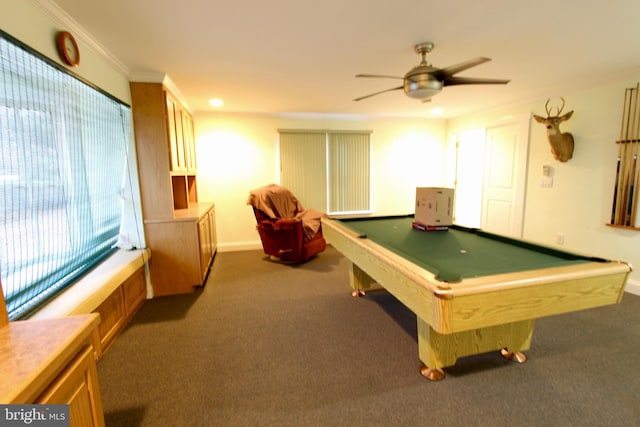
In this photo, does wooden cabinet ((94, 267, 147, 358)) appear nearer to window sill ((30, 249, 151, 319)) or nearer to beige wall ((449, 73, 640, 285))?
window sill ((30, 249, 151, 319))

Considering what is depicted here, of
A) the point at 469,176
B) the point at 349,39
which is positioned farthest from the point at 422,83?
the point at 469,176

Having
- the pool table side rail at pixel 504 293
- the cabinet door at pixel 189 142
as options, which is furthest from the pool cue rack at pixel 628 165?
the cabinet door at pixel 189 142

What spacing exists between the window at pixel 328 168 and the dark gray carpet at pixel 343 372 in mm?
2554

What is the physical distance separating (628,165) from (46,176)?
4.90 m

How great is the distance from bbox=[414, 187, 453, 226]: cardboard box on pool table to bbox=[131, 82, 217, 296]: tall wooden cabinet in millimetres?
2331

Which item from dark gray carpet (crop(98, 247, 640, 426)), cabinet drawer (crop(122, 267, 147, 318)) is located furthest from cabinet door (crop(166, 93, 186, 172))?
dark gray carpet (crop(98, 247, 640, 426))

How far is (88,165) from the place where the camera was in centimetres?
208

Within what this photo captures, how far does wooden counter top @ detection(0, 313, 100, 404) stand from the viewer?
78cm

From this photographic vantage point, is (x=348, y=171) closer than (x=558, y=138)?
No

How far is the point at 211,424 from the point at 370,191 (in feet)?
14.4

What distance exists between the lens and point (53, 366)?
2.87 ft

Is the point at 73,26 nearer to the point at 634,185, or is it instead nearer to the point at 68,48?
the point at 68,48

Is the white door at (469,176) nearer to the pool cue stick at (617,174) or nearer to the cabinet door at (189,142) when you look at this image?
the pool cue stick at (617,174)

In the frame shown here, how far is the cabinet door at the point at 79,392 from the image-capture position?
0.90m
